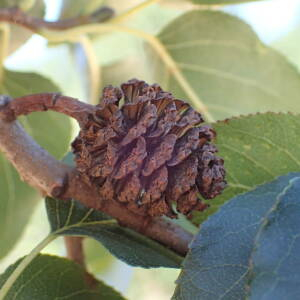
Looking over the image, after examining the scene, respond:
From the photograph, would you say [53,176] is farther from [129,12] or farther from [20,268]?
[129,12]

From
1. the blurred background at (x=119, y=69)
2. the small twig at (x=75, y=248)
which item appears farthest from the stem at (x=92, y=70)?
the small twig at (x=75, y=248)

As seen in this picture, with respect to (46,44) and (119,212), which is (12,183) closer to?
(46,44)

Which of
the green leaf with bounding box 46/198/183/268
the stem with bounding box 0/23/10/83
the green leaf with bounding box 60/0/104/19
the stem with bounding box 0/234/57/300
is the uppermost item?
the green leaf with bounding box 60/0/104/19

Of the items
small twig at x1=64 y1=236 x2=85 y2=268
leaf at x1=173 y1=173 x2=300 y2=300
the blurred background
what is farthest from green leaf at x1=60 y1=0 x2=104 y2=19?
leaf at x1=173 y1=173 x2=300 y2=300

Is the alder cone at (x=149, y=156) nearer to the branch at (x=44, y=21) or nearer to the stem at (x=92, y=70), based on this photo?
the branch at (x=44, y=21)

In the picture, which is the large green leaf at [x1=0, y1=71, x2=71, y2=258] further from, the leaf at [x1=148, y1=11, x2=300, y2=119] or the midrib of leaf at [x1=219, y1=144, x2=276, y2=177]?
the midrib of leaf at [x1=219, y1=144, x2=276, y2=177]

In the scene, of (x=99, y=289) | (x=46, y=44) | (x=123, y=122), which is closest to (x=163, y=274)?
(x=46, y=44)
